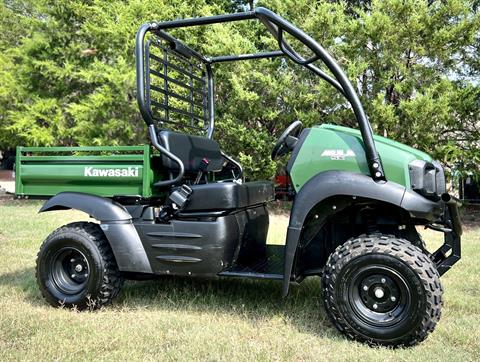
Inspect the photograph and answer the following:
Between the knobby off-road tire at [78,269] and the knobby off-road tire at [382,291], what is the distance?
62.3 inches

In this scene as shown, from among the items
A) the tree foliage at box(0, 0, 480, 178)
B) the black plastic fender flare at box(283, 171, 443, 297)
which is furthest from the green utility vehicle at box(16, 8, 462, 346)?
the tree foliage at box(0, 0, 480, 178)

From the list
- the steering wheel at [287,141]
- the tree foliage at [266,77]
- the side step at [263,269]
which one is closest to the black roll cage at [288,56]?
the steering wheel at [287,141]

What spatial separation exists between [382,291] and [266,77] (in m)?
7.42

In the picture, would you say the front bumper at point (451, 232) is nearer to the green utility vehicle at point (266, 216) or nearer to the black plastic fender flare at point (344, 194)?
the green utility vehicle at point (266, 216)

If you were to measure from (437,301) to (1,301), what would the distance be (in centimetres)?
314

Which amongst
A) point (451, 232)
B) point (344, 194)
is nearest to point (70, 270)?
point (344, 194)

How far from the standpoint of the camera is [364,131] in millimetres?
2930

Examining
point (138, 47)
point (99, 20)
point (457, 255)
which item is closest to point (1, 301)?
point (138, 47)

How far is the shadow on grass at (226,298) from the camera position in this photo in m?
3.49

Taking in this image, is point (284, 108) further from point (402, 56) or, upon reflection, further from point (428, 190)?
point (428, 190)

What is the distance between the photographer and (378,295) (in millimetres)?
2965

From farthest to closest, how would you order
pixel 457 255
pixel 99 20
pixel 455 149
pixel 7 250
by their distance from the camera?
pixel 99 20
pixel 455 149
pixel 7 250
pixel 457 255

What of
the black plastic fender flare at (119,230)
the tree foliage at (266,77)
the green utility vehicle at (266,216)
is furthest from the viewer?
the tree foliage at (266,77)

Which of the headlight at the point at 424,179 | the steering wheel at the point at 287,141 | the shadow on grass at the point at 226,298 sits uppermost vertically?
the steering wheel at the point at 287,141
